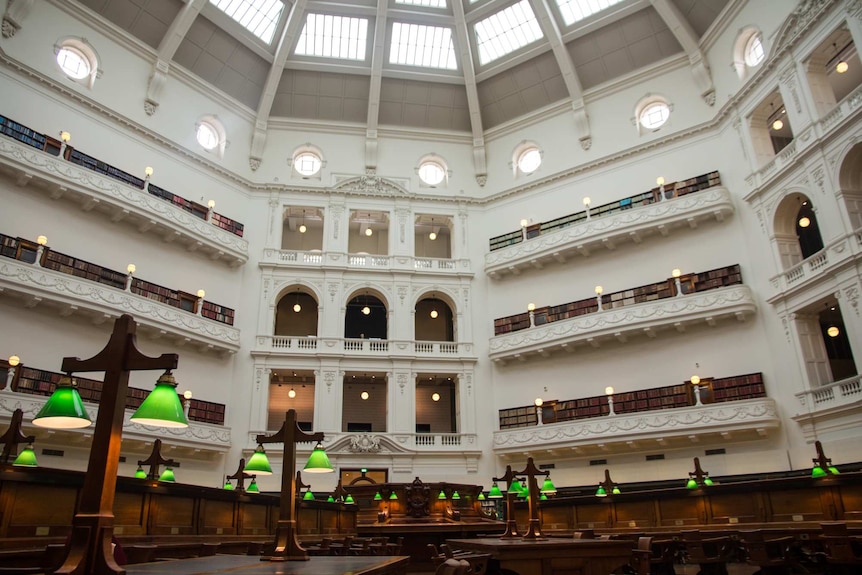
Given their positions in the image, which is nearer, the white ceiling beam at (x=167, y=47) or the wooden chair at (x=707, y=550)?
the wooden chair at (x=707, y=550)

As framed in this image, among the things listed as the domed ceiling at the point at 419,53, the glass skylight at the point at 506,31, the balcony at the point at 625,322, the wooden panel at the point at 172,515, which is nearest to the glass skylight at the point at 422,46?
the domed ceiling at the point at 419,53

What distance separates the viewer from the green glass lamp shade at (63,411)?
4586 millimetres

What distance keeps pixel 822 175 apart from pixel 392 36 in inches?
691

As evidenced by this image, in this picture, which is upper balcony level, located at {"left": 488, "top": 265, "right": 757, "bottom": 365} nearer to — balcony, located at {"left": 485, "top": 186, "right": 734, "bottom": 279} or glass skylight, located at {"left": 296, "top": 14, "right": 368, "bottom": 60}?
balcony, located at {"left": 485, "top": 186, "right": 734, "bottom": 279}

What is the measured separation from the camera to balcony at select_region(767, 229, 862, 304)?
16277 millimetres

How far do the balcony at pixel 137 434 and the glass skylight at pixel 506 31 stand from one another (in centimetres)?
1904

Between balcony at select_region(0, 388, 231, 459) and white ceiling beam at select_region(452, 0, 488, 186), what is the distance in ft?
50.6

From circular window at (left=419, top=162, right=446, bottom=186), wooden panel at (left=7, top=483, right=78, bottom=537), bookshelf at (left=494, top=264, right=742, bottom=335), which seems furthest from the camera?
circular window at (left=419, top=162, right=446, bottom=186)

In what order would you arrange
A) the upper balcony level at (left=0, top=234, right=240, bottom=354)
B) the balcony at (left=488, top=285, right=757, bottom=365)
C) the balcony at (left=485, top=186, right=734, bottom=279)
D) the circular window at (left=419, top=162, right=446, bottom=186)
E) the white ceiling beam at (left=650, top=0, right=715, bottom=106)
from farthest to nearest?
the circular window at (left=419, top=162, right=446, bottom=186)
the white ceiling beam at (left=650, top=0, right=715, bottom=106)
the balcony at (left=485, top=186, right=734, bottom=279)
the balcony at (left=488, top=285, right=757, bottom=365)
the upper balcony level at (left=0, top=234, right=240, bottom=354)

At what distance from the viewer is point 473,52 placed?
2695 cm

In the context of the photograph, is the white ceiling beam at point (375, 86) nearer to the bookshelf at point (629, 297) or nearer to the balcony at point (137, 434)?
the bookshelf at point (629, 297)

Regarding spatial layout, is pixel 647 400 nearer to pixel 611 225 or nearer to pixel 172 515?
pixel 611 225

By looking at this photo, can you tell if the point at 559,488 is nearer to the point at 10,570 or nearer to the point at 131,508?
the point at 131,508

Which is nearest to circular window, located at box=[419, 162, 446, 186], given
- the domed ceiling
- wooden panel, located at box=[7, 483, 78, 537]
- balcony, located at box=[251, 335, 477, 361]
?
the domed ceiling
